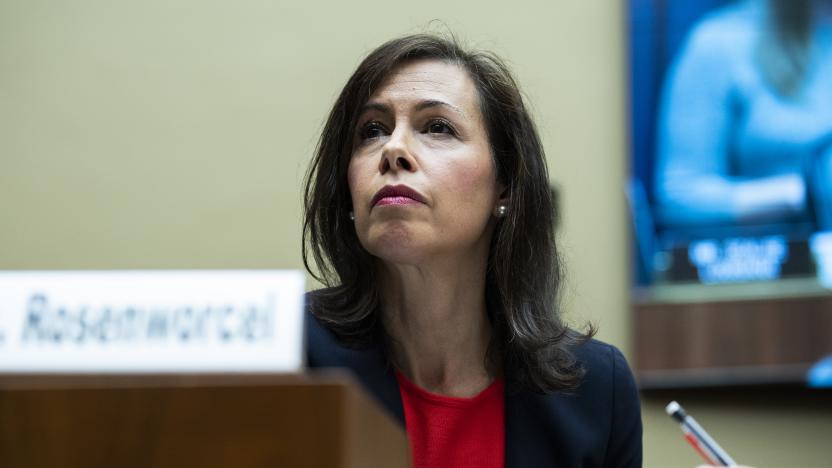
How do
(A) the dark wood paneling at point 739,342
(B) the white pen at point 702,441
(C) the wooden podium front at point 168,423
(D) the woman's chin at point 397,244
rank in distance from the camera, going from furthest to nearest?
(A) the dark wood paneling at point 739,342
(D) the woman's chin at point 397,244
(B) the white pen at point 702,441
(C) the wooden podium front at point 168,423

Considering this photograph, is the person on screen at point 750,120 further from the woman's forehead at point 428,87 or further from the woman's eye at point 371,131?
the woman's eye at point 371,131

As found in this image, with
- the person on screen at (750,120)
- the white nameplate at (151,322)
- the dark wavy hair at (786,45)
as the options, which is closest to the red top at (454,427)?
the white nameplate at (151,322)

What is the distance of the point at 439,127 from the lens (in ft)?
5.57

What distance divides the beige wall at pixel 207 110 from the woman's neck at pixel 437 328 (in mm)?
1202

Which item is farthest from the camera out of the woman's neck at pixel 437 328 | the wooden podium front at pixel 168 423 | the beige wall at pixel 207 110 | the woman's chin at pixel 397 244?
the beige wall at pixel 207 110

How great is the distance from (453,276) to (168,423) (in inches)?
40.6

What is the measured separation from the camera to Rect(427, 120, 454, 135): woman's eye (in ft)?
5.55

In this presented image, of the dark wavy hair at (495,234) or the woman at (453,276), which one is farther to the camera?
the dark wavy hair at (495,234)

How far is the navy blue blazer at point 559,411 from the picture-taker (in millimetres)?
1571

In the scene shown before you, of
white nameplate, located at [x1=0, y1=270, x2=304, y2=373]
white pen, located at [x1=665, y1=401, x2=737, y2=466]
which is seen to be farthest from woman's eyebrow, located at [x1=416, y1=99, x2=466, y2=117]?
white nameplate, located at [x1=0, y1=270, x2=304, y2=373]

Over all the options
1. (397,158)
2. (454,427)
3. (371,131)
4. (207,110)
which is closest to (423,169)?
(397,158)

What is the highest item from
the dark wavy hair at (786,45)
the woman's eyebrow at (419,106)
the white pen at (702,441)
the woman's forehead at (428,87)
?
the dark wavy hair at (786,45)

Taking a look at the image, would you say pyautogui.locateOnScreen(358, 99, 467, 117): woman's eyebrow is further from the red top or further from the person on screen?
the person on screen

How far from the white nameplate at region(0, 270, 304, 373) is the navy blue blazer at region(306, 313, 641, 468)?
776 mm
